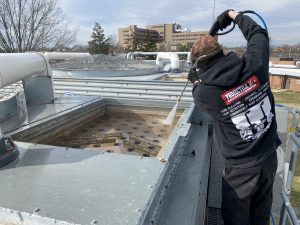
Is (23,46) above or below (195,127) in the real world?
above

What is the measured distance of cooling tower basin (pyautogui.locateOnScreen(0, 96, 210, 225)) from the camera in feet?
4.01

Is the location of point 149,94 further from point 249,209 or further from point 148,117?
point 249,209

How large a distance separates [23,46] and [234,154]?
59.3 feet

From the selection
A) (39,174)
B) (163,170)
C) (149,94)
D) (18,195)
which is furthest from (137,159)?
(149,94)

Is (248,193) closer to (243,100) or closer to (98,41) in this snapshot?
(243,100)

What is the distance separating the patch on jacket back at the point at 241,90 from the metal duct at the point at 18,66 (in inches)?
63.2

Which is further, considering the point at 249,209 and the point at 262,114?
the point at 249,209

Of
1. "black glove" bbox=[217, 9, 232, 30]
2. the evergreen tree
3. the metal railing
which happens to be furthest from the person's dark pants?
the evergreen tree

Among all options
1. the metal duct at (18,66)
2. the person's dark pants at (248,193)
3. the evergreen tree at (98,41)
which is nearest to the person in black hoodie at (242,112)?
the person's dark pants at (248,193)

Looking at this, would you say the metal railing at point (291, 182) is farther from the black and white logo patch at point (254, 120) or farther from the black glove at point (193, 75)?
the black glove at point (193, 75)

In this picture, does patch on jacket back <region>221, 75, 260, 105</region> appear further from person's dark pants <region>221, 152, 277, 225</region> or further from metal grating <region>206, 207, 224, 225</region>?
metal grating <region>206, 207, 224, 225</region>

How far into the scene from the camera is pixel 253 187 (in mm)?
2184

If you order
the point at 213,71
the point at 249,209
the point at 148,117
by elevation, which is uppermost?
the point at 213,71

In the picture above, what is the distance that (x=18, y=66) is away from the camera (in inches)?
81.3
